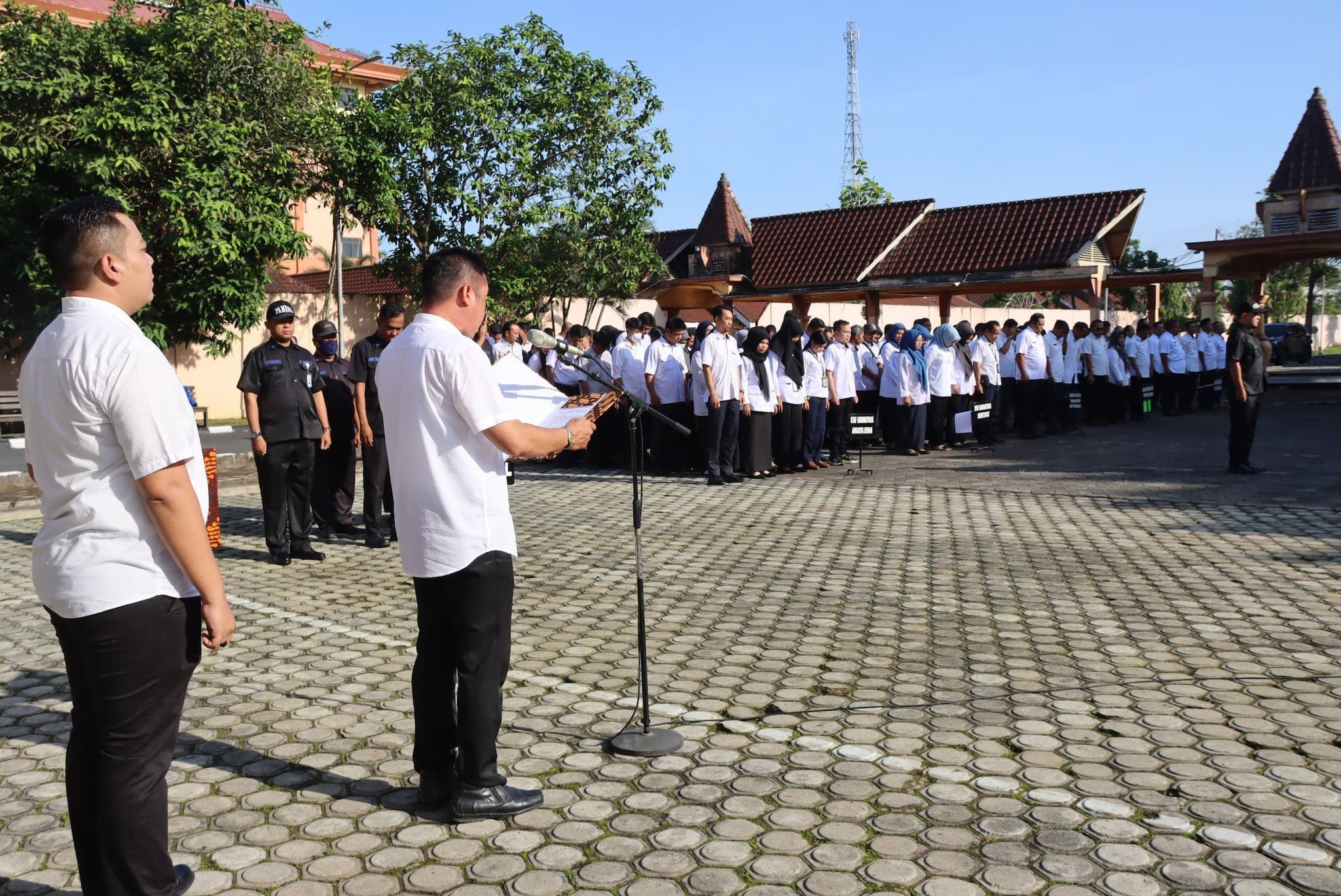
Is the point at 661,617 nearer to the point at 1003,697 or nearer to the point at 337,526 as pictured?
the point at 1003,697

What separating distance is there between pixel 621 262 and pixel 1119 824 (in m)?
27.6

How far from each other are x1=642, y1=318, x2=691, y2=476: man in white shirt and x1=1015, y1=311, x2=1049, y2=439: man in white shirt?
6505mm

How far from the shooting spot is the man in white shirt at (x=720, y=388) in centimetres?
1371

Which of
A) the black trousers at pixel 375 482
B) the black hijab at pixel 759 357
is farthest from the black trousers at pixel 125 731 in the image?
the black hijab at pixel 759 357

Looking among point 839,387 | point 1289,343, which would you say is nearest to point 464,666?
point 839,387

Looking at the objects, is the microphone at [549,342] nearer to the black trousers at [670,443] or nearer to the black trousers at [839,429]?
the black trousers at [670,443]

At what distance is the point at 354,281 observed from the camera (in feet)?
133

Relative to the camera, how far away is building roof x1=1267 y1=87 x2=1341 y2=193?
123ft

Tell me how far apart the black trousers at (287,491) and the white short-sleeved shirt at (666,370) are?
6.58m

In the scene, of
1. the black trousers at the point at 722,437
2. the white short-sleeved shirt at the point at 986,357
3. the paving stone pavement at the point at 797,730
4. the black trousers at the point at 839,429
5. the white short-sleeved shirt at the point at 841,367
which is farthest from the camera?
the white short-sleeved shirt at the point at 986,357

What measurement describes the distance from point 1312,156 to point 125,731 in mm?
42732

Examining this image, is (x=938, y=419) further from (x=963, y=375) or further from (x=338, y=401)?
(x=338, y=401)

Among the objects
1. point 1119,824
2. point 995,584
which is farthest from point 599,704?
point 995,584

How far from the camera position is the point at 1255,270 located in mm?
35344
